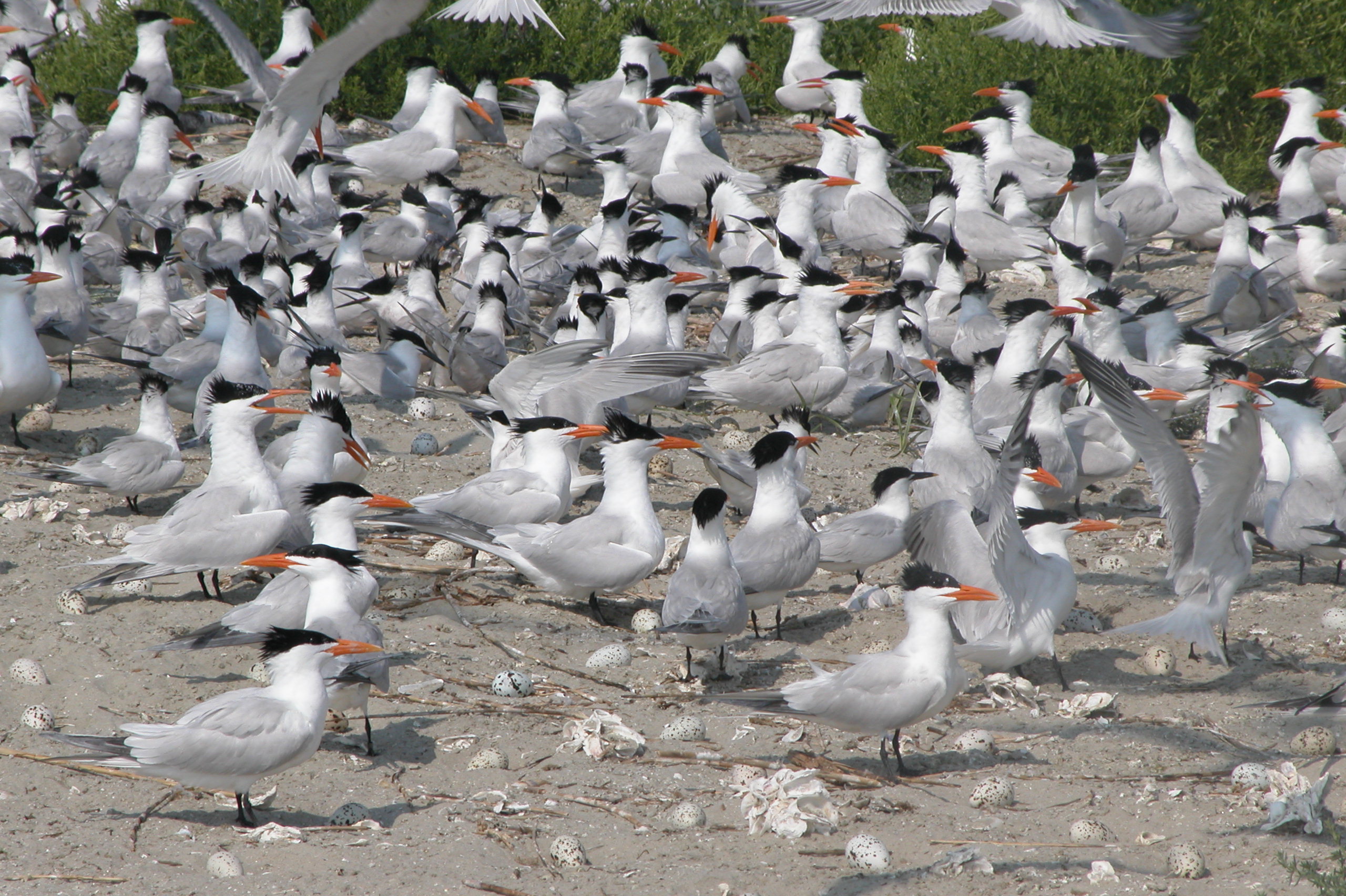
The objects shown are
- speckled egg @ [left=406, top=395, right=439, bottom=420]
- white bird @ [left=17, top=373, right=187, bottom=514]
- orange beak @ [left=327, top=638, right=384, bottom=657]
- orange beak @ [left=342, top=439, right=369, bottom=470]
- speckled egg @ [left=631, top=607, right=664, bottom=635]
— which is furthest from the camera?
speckled egg @ [left=406, top=395, right=439, bottom=420]

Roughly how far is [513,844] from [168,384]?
378 centimetres

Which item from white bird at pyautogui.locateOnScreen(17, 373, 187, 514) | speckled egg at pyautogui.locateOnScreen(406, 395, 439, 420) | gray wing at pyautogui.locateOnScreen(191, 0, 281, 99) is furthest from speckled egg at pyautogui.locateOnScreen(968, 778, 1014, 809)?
gray wing at pyautogui.locateOnScreen(191, 0, 281, 99)

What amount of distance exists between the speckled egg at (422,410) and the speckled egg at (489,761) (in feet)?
12.1

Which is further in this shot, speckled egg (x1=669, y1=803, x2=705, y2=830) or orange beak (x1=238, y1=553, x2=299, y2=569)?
orange beak (x1=238, y1=553, x2=299, y2=569)

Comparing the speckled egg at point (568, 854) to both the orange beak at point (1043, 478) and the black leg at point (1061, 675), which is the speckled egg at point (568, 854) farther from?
the orange beak at point (1043, 478)

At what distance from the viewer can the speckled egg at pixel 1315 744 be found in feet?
14.7

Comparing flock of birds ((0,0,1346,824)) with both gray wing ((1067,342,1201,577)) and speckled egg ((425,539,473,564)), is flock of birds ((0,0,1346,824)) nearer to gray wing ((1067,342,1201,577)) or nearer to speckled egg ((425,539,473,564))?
gray wing ((1067,342,1201,577))

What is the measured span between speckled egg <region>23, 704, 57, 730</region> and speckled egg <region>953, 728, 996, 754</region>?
2948 mm

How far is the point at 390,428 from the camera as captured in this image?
7508 millimetres

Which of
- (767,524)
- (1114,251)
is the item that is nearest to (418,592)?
(767,524)

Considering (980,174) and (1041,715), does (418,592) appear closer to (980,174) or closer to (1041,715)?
(1041,715)

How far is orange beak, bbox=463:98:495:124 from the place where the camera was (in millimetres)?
11773

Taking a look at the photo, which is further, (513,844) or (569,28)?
(569,28)

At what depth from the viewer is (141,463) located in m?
6.03
